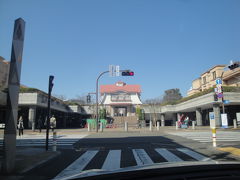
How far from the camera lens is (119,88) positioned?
184ft

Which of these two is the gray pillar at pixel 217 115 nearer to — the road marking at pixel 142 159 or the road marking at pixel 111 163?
the road marking at pixel 142 159

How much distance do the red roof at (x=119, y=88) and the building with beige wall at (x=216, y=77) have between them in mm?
15855

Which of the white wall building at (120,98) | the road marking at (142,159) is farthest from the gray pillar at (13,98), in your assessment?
the white wall building at (120,98)

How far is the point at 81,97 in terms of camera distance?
260ft

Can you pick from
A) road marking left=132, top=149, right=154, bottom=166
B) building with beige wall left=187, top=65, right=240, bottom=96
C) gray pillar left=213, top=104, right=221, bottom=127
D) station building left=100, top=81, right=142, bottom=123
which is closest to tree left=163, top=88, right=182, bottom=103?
building with beige wall left=187, top=65, right=240, bottom=96

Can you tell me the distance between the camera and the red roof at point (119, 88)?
2201 inches

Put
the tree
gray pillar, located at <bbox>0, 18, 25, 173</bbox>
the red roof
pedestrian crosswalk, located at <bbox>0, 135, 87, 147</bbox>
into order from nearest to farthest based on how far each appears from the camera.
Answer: gray pillar, located at <bbox>0, 18, 25, 173</bbox> < pedestrian crosswalk, located at <bbox>0, 135, 87, 147</bbox> < the red roof < the tree

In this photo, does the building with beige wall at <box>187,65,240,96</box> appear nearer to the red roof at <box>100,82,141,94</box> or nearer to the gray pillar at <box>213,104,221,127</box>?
the gray pillar at <box>213,104,221,127</box>

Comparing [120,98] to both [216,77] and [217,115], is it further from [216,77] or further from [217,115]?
[217,115]

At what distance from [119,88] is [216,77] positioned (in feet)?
82.6

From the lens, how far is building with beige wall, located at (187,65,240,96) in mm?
36938

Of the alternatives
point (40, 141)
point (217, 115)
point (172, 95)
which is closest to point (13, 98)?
point (40, 141)

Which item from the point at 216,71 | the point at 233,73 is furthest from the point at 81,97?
the point at 233,73

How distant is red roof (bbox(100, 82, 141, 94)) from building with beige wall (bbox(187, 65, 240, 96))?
52.0 ft
